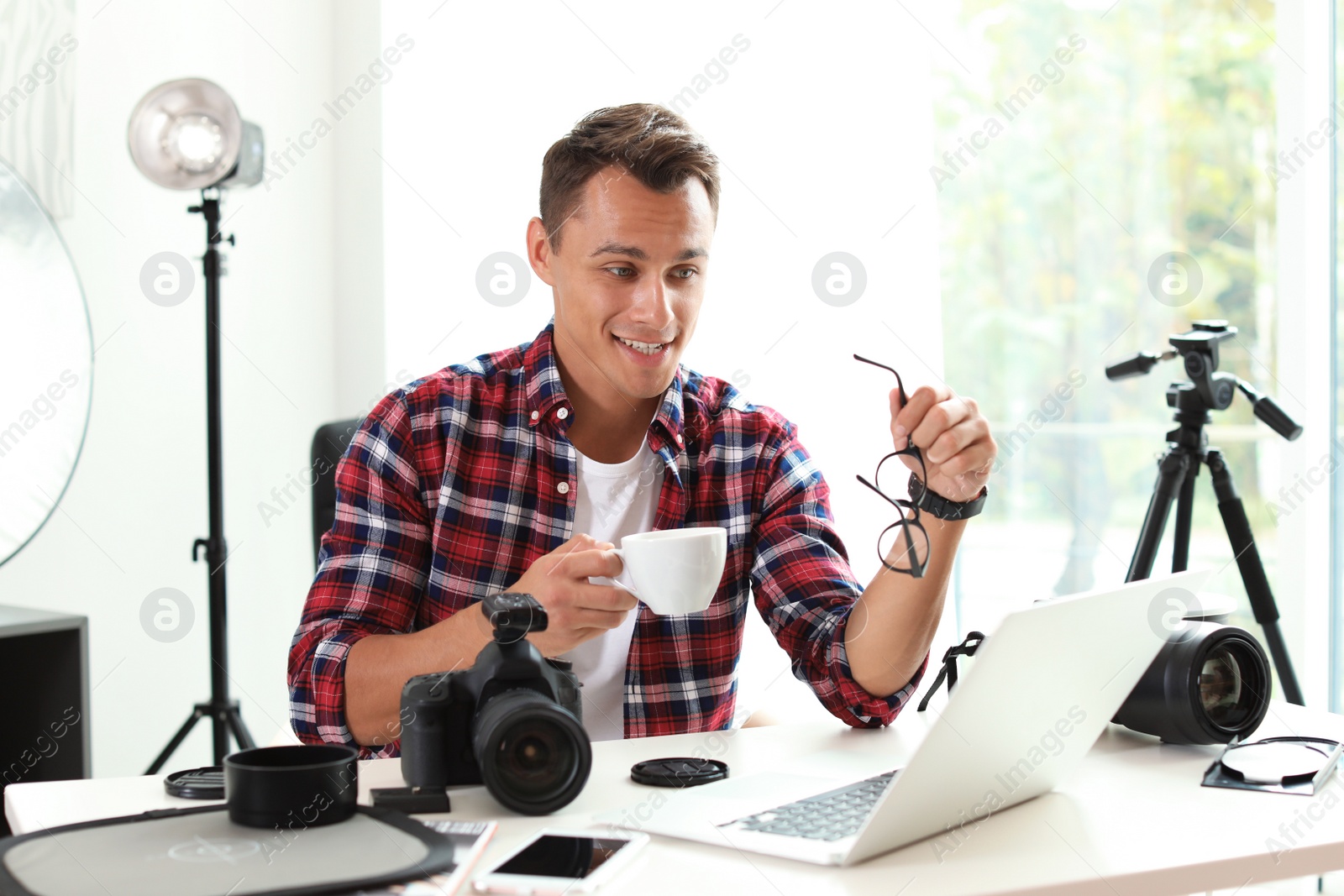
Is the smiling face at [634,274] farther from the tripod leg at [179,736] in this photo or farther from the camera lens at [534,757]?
the tripod leg at [179,736]

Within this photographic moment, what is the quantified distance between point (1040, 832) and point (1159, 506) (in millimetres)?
1252

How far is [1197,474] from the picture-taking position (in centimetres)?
192

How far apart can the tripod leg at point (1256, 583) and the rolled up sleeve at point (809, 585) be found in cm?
78

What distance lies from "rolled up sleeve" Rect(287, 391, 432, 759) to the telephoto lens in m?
0.78

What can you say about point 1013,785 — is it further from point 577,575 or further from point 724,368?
point 724,368

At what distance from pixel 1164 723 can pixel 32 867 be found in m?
0.89

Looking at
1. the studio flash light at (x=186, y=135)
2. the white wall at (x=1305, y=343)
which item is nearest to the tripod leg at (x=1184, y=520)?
the white wall at (x=1305, y=343)

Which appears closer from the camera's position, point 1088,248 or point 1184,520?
point 1184,520

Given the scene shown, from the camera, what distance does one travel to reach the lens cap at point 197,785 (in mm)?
918

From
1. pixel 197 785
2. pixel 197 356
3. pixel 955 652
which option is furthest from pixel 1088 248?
pixel 197 785

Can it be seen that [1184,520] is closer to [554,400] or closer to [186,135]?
[554,400]

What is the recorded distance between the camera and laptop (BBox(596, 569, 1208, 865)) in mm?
730

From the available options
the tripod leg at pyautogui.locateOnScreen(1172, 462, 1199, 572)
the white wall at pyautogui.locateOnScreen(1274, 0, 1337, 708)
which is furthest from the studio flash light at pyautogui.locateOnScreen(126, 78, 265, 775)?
the white wall at pyautogui.locateOnScreen(1274, 0, 1337, 708)

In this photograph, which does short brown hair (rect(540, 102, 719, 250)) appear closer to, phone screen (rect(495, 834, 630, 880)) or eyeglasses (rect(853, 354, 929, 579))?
eyeglasses (rect(853, 354, 929, 579))
